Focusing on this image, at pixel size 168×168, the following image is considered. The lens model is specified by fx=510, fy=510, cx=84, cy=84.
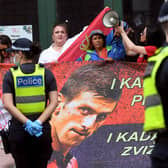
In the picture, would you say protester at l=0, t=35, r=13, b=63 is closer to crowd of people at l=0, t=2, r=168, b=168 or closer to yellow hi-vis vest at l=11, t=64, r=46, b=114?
crowd of people at l=0, t=2, r=168, b=168

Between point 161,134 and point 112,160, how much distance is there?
2.99 m

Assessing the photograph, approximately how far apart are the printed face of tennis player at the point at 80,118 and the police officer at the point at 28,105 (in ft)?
4.60

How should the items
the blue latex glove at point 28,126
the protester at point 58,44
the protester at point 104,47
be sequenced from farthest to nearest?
the protester at point 58,44
the protester at point 104,47
the blue latex glove at point 28,126

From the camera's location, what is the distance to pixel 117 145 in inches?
243

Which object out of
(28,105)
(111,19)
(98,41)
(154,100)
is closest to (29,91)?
(28,105)

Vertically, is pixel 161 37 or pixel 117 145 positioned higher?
pixel 161 37

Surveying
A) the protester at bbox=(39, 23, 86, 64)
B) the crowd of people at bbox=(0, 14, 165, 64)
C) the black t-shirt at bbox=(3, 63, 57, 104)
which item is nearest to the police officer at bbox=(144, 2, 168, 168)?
the black t-shirt at bbox=(3, 63, 57, 104)

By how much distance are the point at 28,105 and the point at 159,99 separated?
184 cm

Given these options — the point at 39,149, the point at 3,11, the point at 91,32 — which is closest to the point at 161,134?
the point at 39,149

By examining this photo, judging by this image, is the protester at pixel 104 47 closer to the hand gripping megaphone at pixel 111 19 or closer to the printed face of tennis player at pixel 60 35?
the hand gripping megaphone at pixel 111 19

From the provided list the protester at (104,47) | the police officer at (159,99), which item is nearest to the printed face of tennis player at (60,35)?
the protester at (104,47)

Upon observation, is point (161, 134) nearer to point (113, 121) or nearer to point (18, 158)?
point (18, 158)

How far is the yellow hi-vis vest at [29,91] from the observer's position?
469 cm

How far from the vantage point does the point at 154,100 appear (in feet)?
10.4
